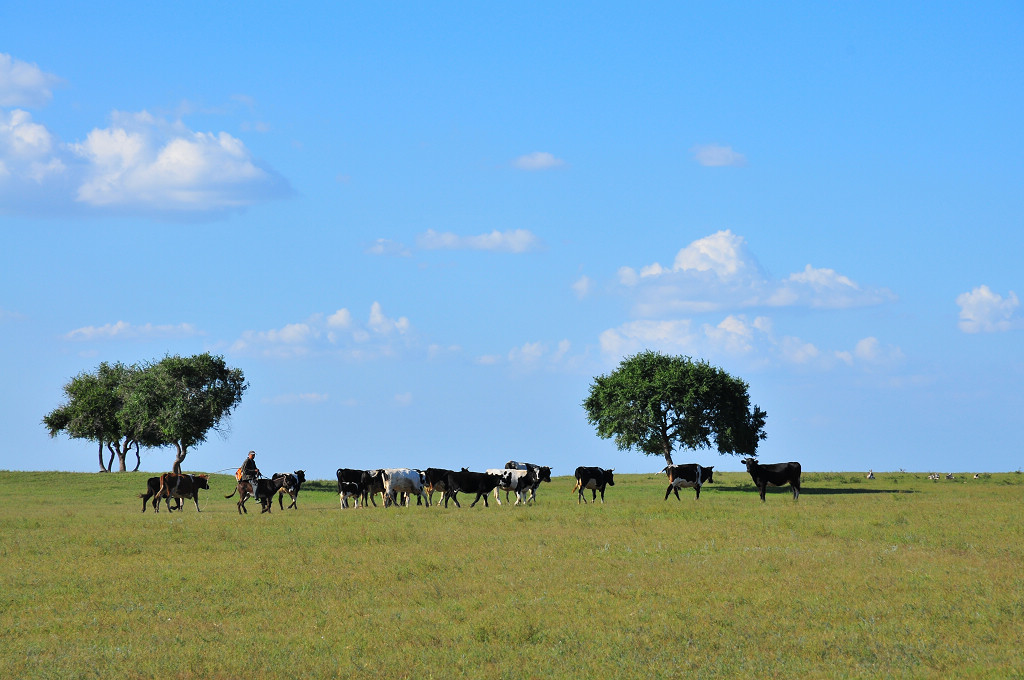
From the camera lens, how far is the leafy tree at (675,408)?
62250 mm

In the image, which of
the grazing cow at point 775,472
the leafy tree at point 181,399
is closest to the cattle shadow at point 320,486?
the leafy tree at point 181,399

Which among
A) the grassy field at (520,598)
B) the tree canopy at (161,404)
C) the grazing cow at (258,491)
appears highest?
the tree canopy at (161,404)

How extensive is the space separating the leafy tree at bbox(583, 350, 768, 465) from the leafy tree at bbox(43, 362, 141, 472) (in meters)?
40.5

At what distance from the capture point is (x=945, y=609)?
15.2 metres

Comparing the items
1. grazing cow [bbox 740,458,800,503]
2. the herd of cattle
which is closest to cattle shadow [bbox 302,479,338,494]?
the herd of cattle

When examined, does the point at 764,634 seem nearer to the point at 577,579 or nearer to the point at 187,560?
the point at 577,579

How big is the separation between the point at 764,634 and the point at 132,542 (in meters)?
16.9

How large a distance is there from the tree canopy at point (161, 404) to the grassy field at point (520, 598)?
43938 millimetres

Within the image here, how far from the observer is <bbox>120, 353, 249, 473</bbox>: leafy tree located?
71.2m

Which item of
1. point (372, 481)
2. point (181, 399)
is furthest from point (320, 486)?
point (372, 481)

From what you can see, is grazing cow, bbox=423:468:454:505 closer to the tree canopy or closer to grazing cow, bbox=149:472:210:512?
grazing cow, bbox=149:472:210:512

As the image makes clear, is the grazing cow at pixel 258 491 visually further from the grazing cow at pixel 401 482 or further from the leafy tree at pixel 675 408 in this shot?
the leafy tree at pixel 675 408

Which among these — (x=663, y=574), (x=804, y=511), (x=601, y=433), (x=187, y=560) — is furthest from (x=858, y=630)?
(x=601, y=433)

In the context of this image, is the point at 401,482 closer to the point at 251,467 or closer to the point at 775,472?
the point at 251,467
